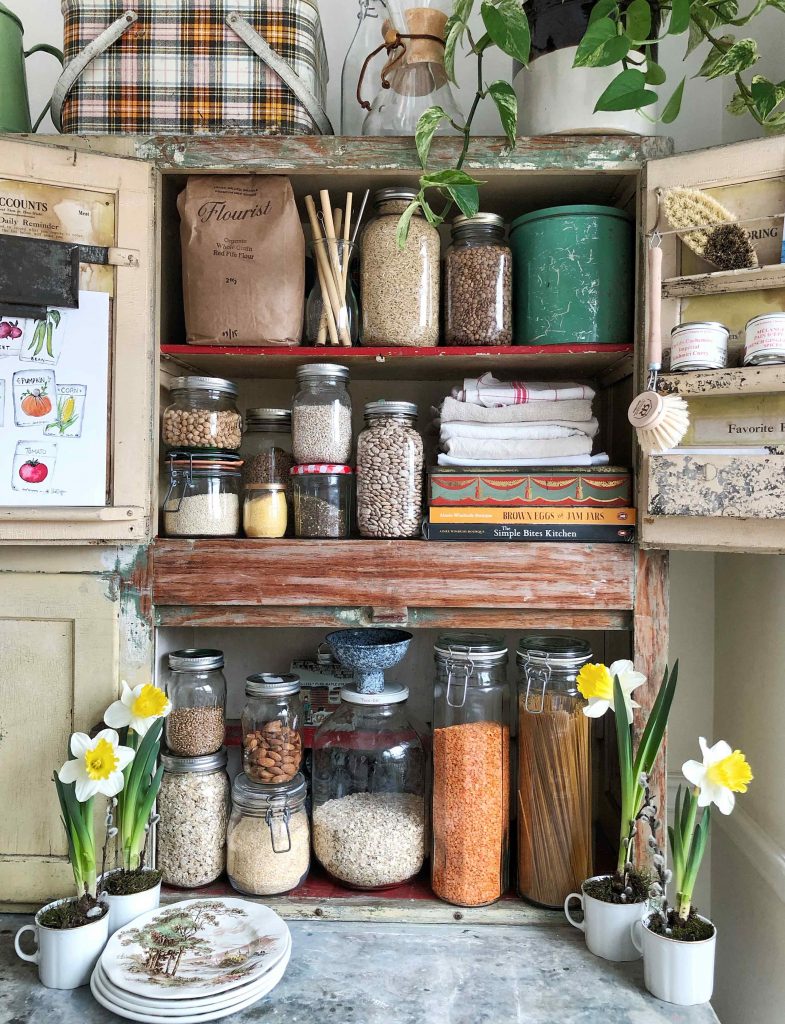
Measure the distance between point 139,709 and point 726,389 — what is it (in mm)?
1220

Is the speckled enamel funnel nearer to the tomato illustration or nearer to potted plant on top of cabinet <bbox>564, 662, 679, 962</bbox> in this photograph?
potted plant on top of cabinet <bbox>564, 662, 679, 962</bbox>

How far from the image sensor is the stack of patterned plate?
114 centimetres

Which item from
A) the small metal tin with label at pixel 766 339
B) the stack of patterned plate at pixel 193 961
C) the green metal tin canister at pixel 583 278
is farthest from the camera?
the green metal tin canister at pixel 583 278

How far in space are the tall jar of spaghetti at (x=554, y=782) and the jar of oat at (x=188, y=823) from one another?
2.10 feet

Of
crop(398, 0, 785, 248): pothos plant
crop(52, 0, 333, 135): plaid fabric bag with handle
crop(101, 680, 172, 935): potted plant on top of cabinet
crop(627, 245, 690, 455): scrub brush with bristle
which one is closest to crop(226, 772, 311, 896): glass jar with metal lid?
crop(101, 680, 172, 935): potted plant on top of cabinet

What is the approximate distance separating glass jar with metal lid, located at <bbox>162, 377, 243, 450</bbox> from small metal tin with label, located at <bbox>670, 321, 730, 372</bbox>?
90 centimetres

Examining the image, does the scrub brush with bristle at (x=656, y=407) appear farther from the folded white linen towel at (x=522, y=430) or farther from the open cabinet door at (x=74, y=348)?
the open cabinet door at (x=74, y=348)

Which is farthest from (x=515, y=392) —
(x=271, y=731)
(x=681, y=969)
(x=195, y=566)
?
(x=681, y=969)

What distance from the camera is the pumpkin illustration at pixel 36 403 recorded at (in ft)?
4.55

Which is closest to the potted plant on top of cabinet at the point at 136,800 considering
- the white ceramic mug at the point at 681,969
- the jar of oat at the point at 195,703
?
the jar of oat at the point at 195,703

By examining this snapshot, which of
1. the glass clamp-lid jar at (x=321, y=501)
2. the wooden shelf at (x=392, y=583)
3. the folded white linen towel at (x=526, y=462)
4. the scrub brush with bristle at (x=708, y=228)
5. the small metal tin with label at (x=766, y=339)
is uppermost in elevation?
the scrub brush with bristle at (x=708, y=228)

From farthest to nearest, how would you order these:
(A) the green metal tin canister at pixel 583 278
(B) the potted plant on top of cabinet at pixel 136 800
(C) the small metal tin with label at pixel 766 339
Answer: (A) the green metal tin canister at pixel 583 278 < (B) the potted plant on top of cabinet at pixel 136 800 < (C) the small metal tin with label at pixel 766 339

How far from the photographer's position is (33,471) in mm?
1383

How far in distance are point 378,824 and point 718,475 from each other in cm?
96
